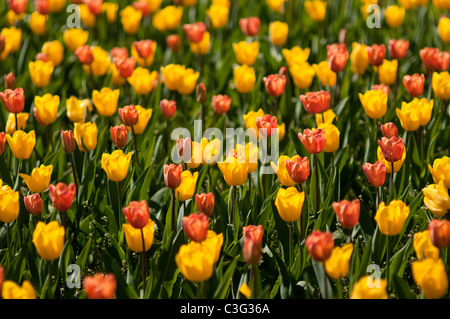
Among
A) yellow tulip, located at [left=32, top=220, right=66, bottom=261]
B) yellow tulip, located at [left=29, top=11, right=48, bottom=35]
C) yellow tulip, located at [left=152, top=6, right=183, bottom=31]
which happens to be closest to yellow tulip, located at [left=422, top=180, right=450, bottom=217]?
yellow tulip, located at [left=32, top=220, right=66, bottom=261]

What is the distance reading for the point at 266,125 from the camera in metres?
3.29

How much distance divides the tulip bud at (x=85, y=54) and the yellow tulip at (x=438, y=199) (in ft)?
7.96

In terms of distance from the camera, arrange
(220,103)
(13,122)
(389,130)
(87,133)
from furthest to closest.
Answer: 1. (220,103)
2. (13,122)
3. (87,133)
4. (389,130)

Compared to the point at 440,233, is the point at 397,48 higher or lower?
higher

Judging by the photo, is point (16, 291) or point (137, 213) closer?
point (16, 291)

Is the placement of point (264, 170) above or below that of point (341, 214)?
below

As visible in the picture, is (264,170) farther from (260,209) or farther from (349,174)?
(349,174)

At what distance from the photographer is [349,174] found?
3627 mm

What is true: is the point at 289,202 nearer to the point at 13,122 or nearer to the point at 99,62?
the point at 13,122

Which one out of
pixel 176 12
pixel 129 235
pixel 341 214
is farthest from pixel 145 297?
pixel 176 12

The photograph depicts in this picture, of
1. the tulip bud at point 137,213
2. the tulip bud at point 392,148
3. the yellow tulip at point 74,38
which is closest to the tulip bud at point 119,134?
the tulip bud at point 137,213

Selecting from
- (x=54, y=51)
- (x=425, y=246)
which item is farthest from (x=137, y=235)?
(x=54, y=51)

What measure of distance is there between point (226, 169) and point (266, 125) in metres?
0.45

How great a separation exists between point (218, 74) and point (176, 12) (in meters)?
0.93
